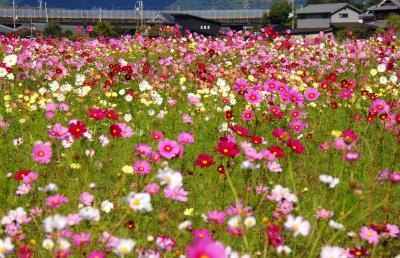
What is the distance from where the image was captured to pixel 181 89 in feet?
20.0

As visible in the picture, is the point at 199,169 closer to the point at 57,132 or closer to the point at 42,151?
the point at 57,132

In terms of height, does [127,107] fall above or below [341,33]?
below

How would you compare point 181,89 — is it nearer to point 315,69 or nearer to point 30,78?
point 30,78

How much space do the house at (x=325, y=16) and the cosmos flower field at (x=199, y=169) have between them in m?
67.8

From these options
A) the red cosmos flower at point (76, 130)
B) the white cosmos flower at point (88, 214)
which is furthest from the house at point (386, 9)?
the white cosmos flower at point (88, 214)

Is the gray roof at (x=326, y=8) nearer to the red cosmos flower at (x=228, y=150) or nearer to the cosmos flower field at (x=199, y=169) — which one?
the cosmos flower field at (x=199, y=169)

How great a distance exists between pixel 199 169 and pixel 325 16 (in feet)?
251

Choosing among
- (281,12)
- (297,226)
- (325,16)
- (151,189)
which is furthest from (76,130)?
(281,12)

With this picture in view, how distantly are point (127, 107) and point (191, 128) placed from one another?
1113mm

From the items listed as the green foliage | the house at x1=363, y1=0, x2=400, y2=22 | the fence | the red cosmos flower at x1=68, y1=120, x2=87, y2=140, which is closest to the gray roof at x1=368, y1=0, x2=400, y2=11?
the house at x1=363, y1=0, x2=400, y2=22

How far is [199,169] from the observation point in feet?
12.2

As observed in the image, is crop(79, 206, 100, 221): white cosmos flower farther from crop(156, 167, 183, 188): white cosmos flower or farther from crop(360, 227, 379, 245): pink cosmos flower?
crop(360, 227, 379, 245): pink cosmos flower

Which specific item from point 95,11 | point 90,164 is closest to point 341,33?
point 90,164

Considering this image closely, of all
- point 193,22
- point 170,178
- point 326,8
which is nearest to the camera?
point 170,178
